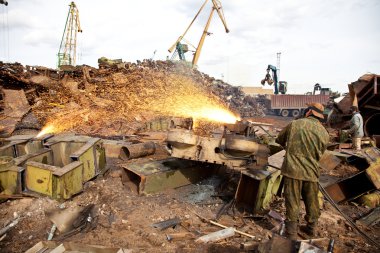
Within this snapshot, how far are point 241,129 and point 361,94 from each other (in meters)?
8.40

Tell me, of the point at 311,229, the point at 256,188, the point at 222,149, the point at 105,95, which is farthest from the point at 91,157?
the point at 105,95

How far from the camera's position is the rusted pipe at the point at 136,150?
24.1ft

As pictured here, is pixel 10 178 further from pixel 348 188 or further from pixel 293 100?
pixel 293 100

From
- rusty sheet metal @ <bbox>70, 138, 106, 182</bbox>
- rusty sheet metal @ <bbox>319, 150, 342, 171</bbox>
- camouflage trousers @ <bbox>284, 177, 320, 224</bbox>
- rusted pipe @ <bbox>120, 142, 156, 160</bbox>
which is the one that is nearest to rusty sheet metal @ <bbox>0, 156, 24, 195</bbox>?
rusty sheet metal @ <bbox>70, 138, 106, 182</bbox>

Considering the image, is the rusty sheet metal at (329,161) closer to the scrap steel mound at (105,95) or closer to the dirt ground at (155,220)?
the dirt ground at (155,220)

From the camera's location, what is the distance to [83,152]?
529 cm

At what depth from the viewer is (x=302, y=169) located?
13.2 ft

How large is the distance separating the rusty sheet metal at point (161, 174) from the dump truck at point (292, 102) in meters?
21.7

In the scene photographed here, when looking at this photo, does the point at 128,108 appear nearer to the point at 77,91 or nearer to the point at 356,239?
the point at 77,91

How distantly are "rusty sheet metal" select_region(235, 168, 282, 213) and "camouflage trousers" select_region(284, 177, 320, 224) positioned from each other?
2.05 ft

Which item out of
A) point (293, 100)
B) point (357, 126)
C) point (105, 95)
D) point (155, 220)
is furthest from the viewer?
point (293, 100)

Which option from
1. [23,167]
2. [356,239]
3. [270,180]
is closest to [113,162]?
[23,167]

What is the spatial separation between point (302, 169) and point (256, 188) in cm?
119

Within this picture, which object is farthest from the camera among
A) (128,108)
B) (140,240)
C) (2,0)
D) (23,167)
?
(2,0)
